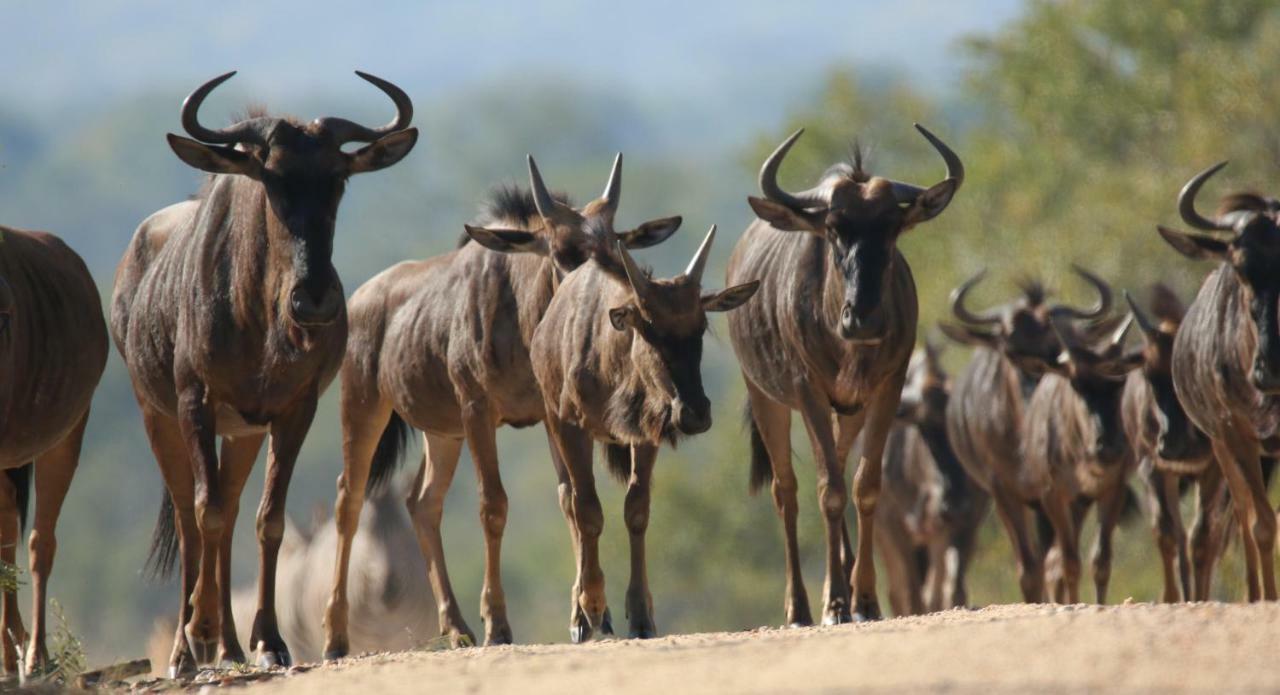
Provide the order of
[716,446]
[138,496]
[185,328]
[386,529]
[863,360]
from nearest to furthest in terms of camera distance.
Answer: [185,328] < [863,360] < [386,529] < [716,446] < [138,496]

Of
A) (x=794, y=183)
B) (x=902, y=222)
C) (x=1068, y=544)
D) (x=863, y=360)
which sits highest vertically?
(x=794, y=183)

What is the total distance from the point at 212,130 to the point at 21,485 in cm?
258

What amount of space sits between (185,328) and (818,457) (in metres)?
3.22

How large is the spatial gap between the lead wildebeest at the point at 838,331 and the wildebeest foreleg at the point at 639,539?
94cm

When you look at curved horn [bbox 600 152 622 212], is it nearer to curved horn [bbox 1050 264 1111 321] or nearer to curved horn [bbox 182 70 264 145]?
curved horn [bbox 182 70 264 145]

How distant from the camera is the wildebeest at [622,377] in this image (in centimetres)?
853

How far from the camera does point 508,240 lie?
31.8ft

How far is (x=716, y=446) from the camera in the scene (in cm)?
3856

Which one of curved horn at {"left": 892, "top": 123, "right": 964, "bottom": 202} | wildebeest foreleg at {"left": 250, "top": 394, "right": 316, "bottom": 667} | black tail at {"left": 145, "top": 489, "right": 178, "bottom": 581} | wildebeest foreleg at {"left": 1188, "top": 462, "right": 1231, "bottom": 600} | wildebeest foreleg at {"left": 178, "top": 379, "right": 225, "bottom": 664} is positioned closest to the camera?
wildebeest foreleg at {"left": 250, "top": 394, "right": 316, "bottom": 667}

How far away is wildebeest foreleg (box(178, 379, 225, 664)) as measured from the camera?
851 cm

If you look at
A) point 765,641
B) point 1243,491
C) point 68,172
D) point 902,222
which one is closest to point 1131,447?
point 1243,491

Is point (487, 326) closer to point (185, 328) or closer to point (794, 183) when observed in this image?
point (185, 328)

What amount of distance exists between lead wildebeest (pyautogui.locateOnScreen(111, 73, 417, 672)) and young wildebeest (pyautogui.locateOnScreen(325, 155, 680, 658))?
3.45 ft

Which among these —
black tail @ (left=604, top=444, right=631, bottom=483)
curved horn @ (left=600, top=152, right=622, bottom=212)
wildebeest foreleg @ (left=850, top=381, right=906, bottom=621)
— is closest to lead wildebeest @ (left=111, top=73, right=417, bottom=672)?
curved horn @ (left=600, top=152, right=622, bottom=212)
